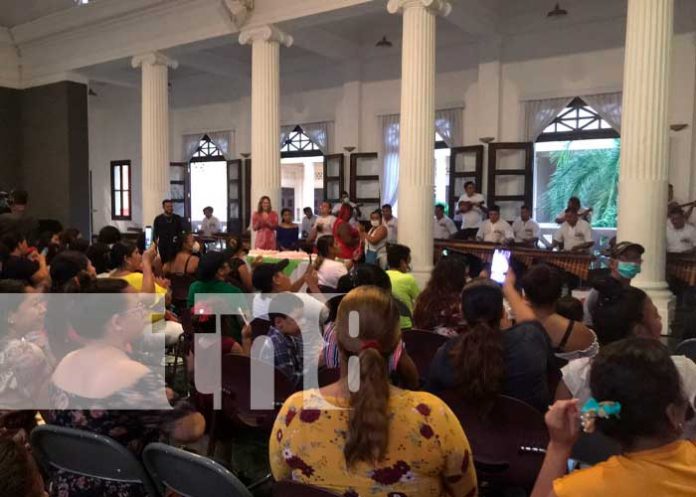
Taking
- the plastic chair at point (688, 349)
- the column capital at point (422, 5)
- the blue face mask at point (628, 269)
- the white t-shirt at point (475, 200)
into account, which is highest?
the column capital at point (422, 5)

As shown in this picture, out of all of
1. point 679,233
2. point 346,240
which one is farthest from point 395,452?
point 679,233

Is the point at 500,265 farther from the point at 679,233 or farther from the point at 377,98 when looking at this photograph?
the point at 377,98

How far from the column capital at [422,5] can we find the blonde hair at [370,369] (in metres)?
7.10

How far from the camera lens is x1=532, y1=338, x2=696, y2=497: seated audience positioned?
128 cm

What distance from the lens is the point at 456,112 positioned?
38.2 ft

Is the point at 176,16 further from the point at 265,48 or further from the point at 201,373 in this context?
the point at 201,373

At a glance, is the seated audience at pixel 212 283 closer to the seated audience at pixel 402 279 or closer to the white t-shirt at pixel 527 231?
the seated audience at pixel 402 279

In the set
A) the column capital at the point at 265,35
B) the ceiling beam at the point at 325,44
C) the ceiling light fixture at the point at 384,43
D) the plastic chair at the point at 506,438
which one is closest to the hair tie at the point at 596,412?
the plastic chair at the point at 506,438

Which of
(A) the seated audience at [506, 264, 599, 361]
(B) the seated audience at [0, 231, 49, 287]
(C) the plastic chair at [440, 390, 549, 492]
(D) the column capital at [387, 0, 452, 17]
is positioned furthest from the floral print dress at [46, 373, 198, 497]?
(D) the column capital at [387, 0, 452, 17]

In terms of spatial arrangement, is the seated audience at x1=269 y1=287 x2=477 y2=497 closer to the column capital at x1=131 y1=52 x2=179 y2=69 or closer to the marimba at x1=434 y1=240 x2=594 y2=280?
the marimba at x1=434 y1=240 x2=594 y2=280

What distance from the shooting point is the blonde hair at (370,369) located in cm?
157

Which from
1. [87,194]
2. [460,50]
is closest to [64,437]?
[460,50]

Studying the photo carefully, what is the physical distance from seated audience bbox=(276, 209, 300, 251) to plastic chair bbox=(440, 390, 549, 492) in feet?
23.4

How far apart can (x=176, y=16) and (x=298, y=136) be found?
13.9 ft
